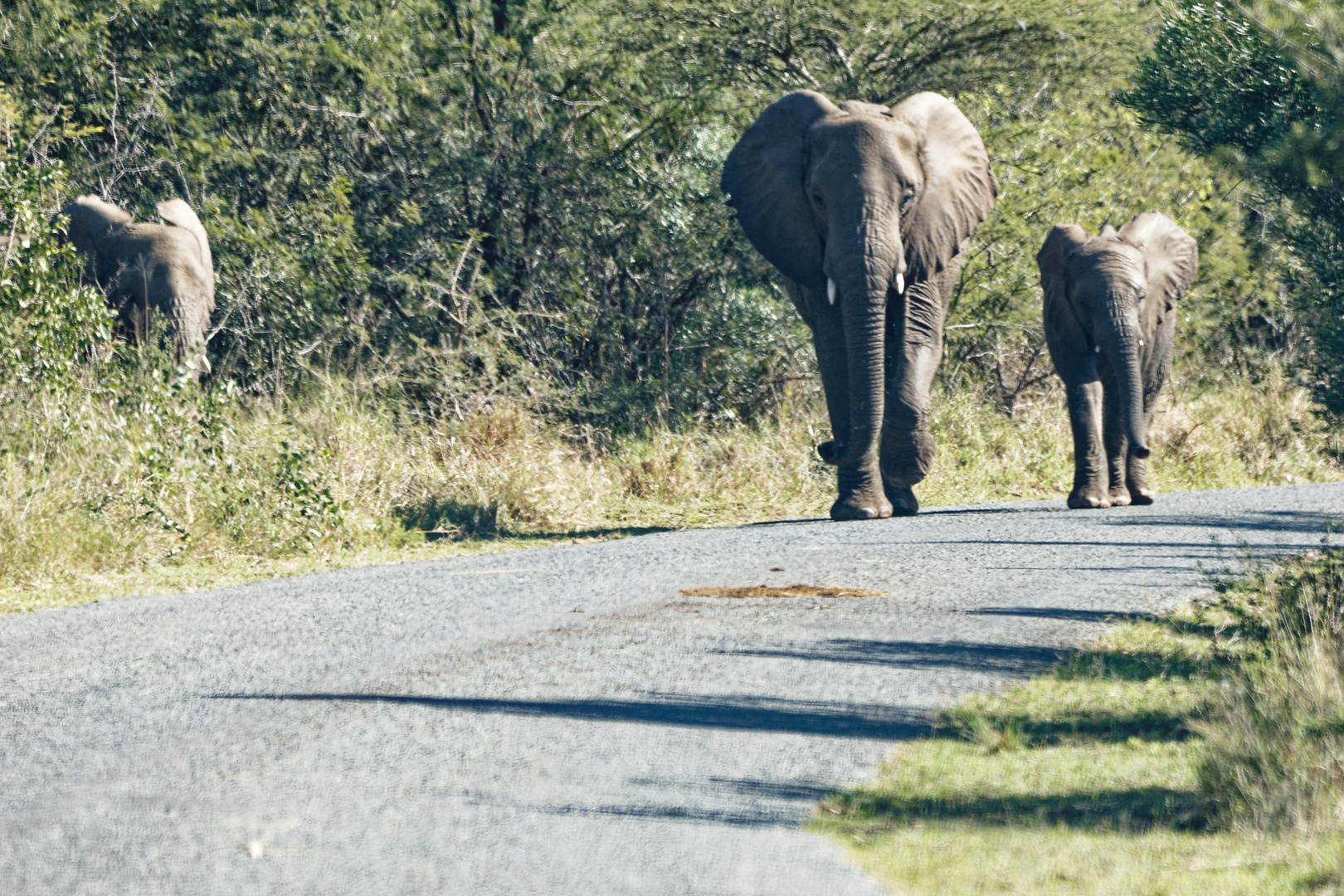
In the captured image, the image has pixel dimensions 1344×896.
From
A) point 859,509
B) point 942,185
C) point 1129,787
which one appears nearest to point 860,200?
point 942,185

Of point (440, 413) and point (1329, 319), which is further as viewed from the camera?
point (440, 413)

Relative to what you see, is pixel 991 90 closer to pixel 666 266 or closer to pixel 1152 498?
pixel 666 266

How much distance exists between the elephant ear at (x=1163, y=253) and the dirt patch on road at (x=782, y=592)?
286 inches

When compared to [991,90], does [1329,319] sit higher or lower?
lower

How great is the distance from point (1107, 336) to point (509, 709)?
929cm

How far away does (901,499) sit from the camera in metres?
13.5

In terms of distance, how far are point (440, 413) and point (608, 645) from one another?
9.72 meters

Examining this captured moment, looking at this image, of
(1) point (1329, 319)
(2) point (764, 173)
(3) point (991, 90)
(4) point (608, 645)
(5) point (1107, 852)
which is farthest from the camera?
(3) point (991, 90)

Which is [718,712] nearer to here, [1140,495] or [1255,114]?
[1255,114]

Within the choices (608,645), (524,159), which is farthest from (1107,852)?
(524,159)

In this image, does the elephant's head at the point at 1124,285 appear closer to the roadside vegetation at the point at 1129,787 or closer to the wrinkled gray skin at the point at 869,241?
the wrinkled gray skin at the point at 869,241

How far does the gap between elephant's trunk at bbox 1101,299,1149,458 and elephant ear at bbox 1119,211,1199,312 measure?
3.62ft

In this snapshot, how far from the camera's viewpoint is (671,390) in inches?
727

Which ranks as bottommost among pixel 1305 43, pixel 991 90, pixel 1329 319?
pixel 1329 319
